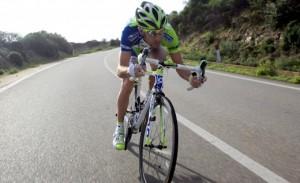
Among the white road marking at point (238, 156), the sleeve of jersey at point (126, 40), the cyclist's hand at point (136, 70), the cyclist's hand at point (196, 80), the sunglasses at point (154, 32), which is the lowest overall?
the white road marking at point (238, 156)

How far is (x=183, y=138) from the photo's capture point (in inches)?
222

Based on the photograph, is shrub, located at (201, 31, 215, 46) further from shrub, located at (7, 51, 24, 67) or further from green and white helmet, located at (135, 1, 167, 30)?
green and white helmet, located at (135, 1, 167, 30)

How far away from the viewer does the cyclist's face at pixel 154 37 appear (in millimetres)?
3980

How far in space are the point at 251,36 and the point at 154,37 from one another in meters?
18.9

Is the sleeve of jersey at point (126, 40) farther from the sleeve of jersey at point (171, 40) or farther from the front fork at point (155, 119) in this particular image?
the front fork at point (155, 119)

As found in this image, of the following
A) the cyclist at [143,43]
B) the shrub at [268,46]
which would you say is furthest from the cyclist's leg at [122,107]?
the shrub at [268,46]

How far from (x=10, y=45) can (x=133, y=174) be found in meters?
45.5

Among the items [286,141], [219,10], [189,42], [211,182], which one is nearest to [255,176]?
[211,182]

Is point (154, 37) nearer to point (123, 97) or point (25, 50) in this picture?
point (123, 97)

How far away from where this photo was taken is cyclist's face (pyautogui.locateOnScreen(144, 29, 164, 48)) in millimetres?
3980

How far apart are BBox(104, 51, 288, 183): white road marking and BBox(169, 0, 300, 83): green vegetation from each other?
18.7 feet

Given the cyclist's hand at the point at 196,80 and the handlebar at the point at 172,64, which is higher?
the handlebar at the point at 172,64

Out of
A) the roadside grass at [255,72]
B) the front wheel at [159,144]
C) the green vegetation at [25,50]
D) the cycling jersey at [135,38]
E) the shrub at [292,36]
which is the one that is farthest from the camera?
the green vegetation at [25,50]

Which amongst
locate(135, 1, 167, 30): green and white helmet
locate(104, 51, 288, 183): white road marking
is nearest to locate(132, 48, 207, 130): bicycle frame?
locate(135, 1, 167, 30): green and white helmet
